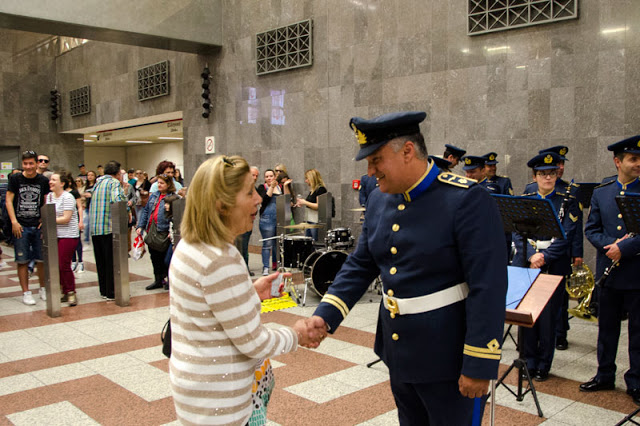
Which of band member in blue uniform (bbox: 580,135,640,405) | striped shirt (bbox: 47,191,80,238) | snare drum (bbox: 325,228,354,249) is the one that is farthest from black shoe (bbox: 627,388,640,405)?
striped shirt (bbox: 47,191,80,238)

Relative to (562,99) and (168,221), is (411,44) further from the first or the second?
(168,221)

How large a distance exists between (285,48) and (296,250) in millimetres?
5715

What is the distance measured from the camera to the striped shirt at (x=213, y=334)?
1.87m

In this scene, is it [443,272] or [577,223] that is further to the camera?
[577,223]

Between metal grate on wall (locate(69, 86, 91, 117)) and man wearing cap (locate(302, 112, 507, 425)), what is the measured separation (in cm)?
1884

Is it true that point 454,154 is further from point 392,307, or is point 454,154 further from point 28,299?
point 28,299

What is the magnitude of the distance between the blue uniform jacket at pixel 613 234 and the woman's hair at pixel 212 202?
3.12 m

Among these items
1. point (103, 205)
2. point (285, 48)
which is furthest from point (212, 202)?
point (285, 48)

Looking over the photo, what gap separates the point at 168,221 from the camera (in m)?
8.20

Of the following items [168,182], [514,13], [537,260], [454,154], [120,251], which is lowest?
[120,251]

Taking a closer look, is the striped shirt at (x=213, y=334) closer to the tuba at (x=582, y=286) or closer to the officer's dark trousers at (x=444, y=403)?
the officer's dark trousers at (x=444, y=403)

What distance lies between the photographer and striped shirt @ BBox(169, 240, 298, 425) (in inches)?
73.5

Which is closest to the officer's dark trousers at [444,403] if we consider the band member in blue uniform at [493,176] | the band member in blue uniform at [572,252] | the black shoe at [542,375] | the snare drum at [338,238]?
the black shoe at [542,375]

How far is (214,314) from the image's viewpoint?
6.10ft
